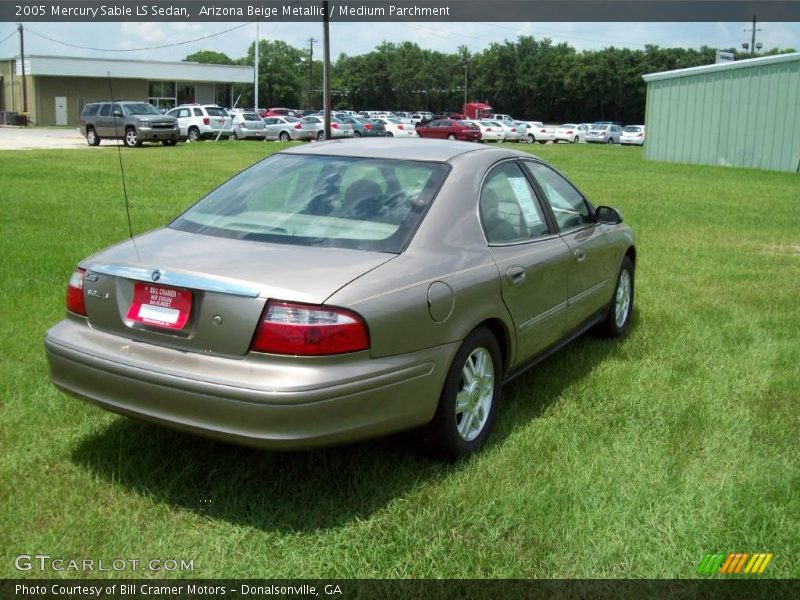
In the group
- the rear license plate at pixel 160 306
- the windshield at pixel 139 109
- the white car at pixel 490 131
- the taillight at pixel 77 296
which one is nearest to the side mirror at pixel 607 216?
the rear license plate at pixel 160 306

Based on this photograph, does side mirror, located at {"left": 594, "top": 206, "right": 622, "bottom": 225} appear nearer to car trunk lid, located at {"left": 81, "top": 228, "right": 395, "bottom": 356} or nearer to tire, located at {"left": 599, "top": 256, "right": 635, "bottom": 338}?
tire, located at {"left": 599, "top": 256, "right": 635, "bottom": 338}

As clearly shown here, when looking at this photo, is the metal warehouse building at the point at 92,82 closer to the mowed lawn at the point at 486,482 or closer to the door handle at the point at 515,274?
the mowed lawn at the point at 486,482

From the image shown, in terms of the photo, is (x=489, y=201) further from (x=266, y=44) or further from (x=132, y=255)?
(x=266, y=44)

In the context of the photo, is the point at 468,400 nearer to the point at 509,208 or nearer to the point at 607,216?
the point at 509,208

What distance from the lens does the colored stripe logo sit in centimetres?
323

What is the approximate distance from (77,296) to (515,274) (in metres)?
2.12

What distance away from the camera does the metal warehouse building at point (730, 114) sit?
27500 millimetres

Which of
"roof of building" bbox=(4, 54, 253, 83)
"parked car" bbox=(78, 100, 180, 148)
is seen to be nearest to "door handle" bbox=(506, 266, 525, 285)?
"parked car" bbox=(78, 100, 180, 148)

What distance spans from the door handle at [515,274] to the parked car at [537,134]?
4910 cm

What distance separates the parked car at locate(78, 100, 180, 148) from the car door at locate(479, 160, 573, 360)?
28.9 meters

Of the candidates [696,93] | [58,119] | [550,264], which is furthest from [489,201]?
[58,119]

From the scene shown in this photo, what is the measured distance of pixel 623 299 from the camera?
6.44 m

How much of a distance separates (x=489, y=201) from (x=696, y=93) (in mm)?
29680

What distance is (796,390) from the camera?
17.1 feet
